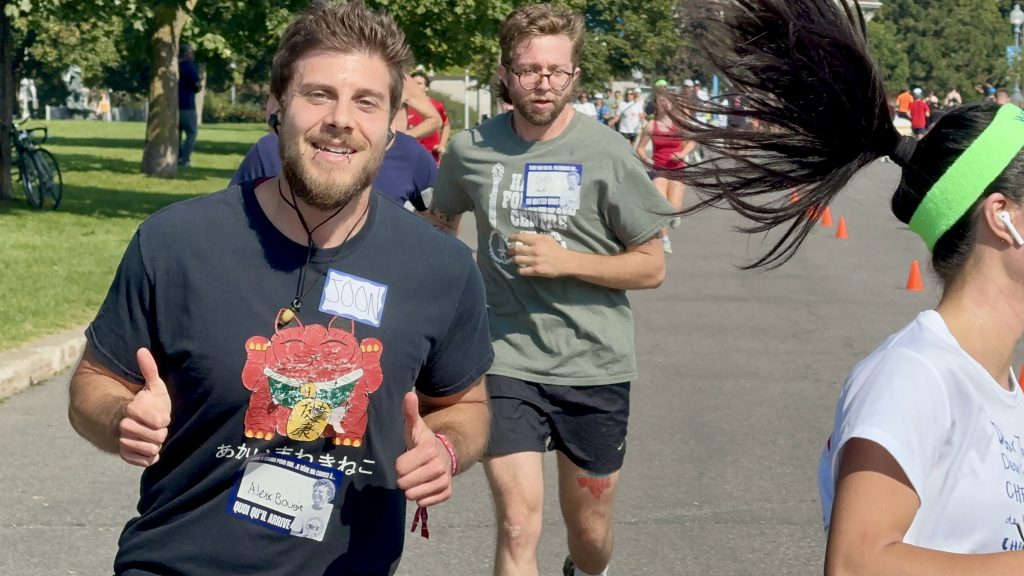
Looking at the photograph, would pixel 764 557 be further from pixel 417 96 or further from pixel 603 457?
pixel 417 96

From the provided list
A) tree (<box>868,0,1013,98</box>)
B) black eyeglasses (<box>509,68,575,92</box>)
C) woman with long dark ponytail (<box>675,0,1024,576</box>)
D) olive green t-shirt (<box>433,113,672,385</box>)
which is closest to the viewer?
woman with long dark ponytail (<box>675,0,1024,576</box>)

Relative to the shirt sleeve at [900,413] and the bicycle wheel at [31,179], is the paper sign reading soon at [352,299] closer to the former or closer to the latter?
the shirt sleeve at [900,413]

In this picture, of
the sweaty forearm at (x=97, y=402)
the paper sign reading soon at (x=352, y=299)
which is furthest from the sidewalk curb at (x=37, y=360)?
the paper sign reading soon at (x=352, y=299)

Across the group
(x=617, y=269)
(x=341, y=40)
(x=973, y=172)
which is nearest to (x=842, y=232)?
(x=617, y=269)

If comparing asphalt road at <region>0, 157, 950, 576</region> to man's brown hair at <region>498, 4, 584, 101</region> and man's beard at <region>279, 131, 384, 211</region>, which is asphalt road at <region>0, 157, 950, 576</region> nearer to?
man's brown hair at <region>498, 4, 584, 101</region>

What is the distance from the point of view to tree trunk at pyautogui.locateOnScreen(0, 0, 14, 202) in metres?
20.9

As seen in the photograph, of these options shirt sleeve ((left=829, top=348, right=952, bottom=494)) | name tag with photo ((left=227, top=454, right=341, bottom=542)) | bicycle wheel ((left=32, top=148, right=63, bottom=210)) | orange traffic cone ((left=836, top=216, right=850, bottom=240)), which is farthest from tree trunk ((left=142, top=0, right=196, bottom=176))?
shirt sleeve ((left=829, top=348, right=952, bottom=494))

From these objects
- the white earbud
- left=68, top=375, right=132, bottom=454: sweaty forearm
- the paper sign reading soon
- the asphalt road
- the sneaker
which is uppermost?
A: the white earbud

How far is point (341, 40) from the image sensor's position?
11.0 ft

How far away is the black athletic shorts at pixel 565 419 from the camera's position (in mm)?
5402

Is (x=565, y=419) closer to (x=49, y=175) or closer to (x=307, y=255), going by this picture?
(x=307, y=255)

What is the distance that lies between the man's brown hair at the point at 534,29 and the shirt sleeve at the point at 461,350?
89.4 inches

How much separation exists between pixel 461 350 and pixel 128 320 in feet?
2.38

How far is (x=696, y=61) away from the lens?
346 cm
